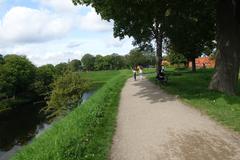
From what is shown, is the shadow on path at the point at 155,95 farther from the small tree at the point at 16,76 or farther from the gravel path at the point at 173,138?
the small tree at the point at 16,76

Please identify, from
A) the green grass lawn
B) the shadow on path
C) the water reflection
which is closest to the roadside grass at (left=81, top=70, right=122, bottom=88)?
the green grass lawn

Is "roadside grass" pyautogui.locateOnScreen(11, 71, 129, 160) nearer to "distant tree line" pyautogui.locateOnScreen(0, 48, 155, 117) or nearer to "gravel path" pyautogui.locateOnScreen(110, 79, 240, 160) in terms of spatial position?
"gravel path" pyautogui.locateOnScreen(110, 79, 240, 160)

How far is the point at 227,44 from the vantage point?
18906 millimetres

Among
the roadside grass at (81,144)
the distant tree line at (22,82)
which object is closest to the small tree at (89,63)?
the distant tree line at (22,82)

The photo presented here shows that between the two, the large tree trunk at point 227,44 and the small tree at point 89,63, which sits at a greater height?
the large tree trunk at point 227,44

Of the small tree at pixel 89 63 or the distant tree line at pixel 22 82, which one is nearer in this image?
the distant tree line at pixel 22 82

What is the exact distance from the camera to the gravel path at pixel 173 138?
332 inches

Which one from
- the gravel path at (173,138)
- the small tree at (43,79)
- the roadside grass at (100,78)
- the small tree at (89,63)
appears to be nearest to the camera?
the gravel path at (173,138)

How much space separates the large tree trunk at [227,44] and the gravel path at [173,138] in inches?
199

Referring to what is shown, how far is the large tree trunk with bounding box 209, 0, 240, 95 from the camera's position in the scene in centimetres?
1878

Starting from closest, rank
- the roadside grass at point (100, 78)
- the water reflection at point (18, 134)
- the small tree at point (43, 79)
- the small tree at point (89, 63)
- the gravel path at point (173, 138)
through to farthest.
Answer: the gravel path at point (173, 138) < the water reflection at point (18, 134) < the small tree at point (43, 79) < the roadside grass at point (100, 78) < the small tree at point (89, 63)

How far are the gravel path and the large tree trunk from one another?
5061 millimetres

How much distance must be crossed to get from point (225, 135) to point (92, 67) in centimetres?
18551

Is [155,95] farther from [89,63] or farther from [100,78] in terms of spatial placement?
[89,63]
